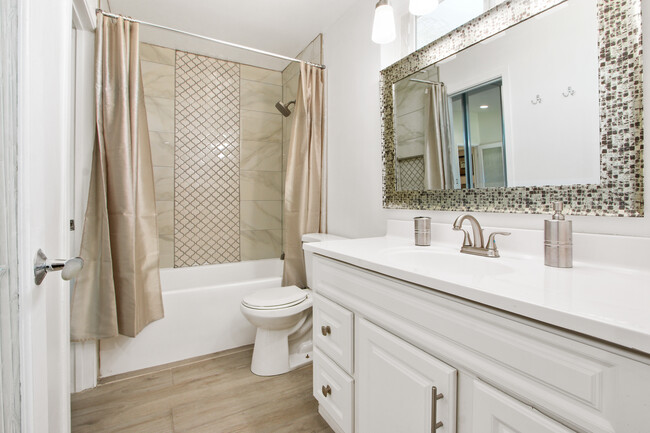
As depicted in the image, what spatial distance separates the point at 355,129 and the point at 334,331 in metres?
1.30

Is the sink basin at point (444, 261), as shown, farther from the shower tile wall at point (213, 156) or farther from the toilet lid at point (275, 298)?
the shower tile wall at point (213, 156)

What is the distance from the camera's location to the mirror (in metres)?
0.97

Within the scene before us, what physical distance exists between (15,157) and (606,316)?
1.04m

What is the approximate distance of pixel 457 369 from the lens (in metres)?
0.74

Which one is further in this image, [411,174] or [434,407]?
[411,174]

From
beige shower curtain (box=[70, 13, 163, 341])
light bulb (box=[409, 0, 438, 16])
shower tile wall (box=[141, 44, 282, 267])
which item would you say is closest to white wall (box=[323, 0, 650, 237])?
light bulb (box=[409, 0, 438, 16])

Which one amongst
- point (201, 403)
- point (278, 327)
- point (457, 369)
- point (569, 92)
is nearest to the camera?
point (457, 369)

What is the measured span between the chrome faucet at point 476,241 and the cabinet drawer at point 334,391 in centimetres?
68

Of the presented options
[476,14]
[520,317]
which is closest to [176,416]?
[520,317]

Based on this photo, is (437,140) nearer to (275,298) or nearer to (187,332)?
(275,298)

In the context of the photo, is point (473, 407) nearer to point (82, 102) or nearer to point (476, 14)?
point (476, 14)

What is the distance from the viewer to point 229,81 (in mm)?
2787

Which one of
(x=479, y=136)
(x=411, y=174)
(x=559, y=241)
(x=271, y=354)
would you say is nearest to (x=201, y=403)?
(x=271, y=354)

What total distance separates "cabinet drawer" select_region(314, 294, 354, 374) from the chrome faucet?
53 cm
